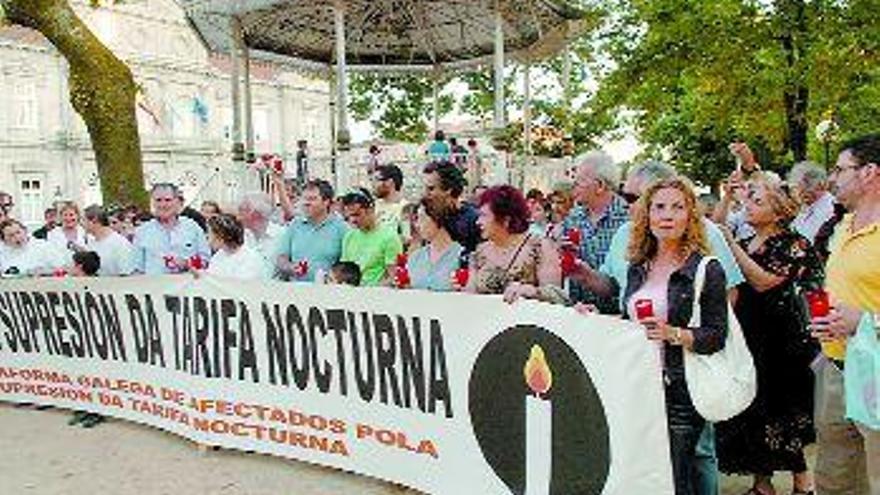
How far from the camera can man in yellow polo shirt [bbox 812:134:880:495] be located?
3945 millimetres

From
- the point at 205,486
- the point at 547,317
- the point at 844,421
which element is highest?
the point at 547,317

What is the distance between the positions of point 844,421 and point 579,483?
1.21 m

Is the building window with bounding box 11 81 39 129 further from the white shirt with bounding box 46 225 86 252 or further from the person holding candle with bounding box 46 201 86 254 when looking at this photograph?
the person holding candle with bounding box 46 201 86 254

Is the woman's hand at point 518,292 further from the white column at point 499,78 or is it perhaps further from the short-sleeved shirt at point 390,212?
the white column at point 499,78

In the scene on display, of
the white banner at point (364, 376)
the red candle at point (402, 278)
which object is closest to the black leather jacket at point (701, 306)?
the white banner at point (364, 376)

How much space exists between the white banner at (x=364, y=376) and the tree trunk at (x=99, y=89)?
13.4 ft

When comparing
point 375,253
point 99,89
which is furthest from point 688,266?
point 99,89

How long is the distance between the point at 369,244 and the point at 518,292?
8.79 feet

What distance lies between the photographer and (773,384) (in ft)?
19.1

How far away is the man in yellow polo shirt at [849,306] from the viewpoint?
3.95m

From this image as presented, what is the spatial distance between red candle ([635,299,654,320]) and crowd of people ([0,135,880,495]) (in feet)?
0.04

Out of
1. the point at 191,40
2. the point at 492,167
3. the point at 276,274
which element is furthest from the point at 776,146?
the point at 191,40

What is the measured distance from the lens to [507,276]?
17.8 feet

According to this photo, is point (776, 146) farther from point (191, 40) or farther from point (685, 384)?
point (191, 40)
